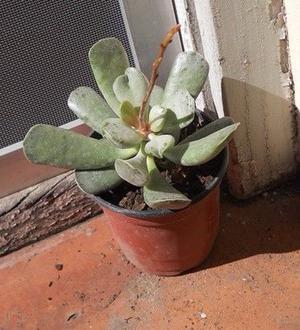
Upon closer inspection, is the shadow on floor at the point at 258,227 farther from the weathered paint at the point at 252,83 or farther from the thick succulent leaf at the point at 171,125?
the thick succulent leaf at the point at 171,125

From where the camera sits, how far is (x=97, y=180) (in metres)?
1.25

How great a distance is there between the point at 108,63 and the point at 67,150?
21cm

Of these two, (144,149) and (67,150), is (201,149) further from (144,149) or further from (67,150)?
(67,150)

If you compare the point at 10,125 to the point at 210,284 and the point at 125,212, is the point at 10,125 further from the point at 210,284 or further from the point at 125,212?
the point at 210,284

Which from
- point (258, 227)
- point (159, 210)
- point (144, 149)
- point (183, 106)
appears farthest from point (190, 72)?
point (258, 227)

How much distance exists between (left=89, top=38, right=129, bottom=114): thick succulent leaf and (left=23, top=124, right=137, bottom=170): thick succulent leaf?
0.09m

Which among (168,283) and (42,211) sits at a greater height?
(42,211)

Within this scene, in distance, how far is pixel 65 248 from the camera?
5.29 ft

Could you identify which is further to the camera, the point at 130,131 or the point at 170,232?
the point at 170,232

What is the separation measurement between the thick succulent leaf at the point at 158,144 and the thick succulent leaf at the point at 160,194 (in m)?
0.04

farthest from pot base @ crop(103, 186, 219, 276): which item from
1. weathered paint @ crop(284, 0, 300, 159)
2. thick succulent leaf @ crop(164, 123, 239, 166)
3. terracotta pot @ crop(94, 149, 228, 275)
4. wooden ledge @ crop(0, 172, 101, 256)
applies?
weathered paint @ crop(284, 0, 300, 159)

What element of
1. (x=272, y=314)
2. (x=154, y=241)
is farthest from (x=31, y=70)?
(x=272, y=314)

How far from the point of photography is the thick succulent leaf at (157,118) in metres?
1.17

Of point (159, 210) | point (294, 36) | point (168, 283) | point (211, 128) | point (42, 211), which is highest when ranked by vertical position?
point (294, 36)
